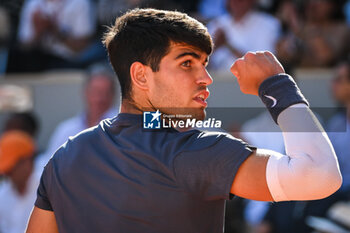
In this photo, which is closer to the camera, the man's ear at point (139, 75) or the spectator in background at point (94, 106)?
the man's ear at point (139, 75)

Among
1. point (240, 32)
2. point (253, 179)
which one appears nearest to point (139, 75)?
point (253, 179)

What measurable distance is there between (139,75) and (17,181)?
3.04 meters

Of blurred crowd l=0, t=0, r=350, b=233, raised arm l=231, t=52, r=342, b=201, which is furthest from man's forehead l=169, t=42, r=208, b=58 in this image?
blurred crowd l=0, t=0, r=350, b=233

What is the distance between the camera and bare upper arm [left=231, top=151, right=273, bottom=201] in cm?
146

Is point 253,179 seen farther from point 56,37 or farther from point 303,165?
point 56,37

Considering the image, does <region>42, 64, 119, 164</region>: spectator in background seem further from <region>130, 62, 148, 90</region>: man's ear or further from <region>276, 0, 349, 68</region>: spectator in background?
<region>130, 62, 148, 90</region>: man's ear

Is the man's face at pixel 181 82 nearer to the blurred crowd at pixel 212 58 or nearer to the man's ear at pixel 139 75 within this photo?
the man's ear at pixel 139 75

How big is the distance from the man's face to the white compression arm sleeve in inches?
12.1

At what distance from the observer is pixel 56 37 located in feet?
19.3

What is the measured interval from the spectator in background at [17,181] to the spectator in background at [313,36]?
87.8 inches

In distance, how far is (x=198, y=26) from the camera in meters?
1.71

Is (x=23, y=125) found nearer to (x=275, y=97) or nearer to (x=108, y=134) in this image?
(x=108, y=134)

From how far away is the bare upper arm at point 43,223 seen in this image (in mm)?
1785

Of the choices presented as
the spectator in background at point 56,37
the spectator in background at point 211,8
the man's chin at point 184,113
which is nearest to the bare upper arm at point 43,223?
the man's chin at point 184,113
